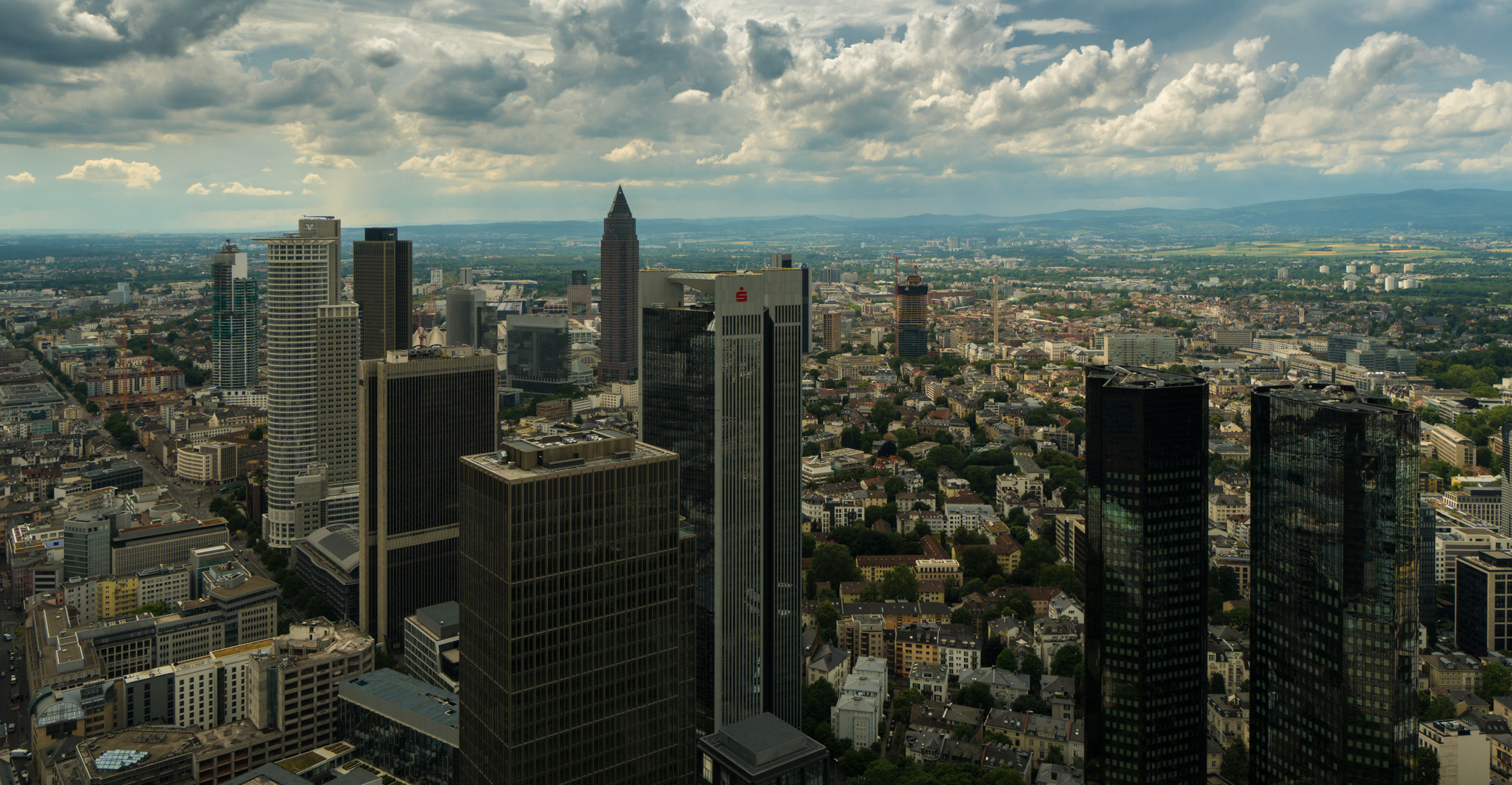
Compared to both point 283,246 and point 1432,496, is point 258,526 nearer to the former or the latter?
point 283,246

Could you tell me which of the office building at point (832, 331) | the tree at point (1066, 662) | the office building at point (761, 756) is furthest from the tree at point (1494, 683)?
the office building at point (832, 331)

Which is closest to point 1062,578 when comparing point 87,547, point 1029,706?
point 1029,706

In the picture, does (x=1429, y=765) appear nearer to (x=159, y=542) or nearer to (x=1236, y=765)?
(x=1236, y=765)

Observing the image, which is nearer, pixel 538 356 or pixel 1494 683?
pixel 1494 683

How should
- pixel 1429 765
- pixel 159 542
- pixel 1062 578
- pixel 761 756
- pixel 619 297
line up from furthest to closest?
pixel 619 297
pixel 159 542
pixel 1062 578
pixel 1429 765
pixel 761 756

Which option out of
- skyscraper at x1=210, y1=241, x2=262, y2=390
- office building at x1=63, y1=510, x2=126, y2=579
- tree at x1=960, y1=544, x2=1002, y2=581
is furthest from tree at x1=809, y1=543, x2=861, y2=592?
skyscraper at x1=210, y1=241, x2=262, y2=390

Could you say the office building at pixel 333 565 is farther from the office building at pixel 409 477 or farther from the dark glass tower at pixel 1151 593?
the dark glass tower at pixel 1151 593
